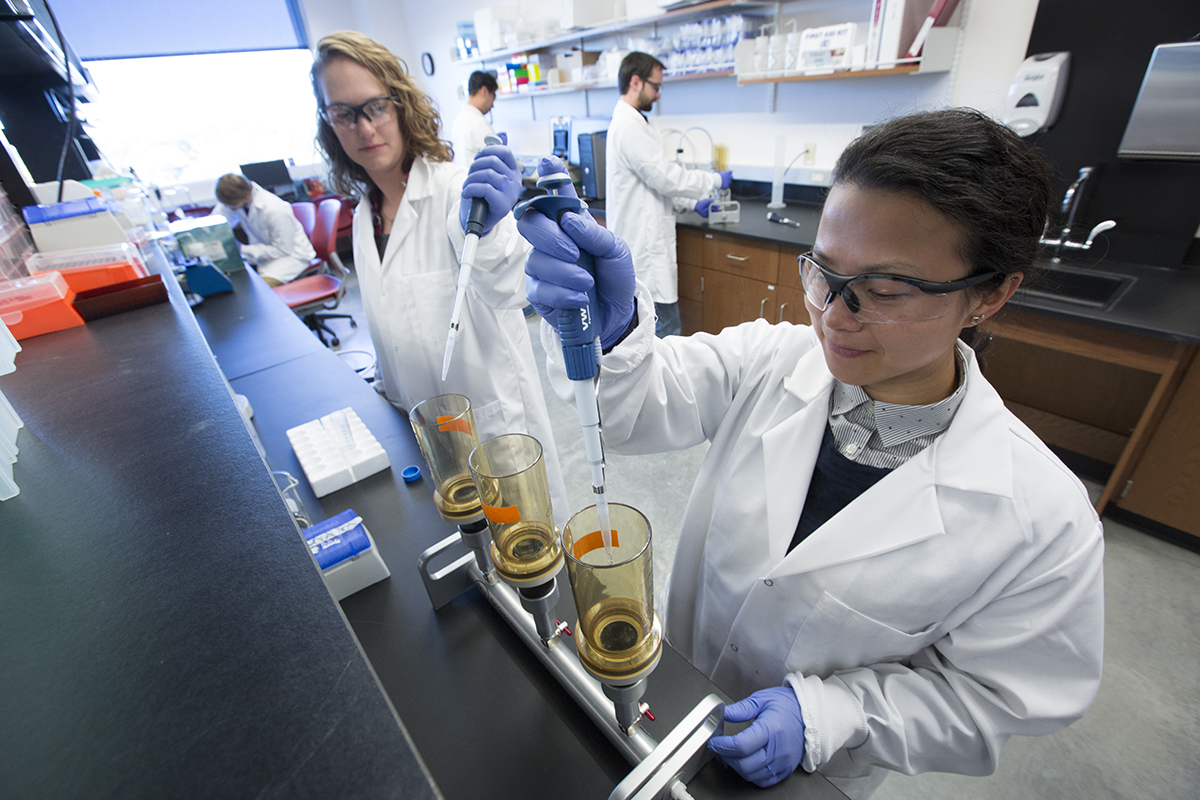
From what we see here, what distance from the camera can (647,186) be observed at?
11.3ft

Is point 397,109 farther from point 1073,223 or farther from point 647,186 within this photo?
point 1073,223

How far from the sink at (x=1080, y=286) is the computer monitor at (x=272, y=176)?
7.52 metres

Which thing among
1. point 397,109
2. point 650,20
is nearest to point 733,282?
point 650,20

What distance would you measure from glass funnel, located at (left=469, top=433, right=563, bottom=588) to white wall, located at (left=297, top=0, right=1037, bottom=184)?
0.91m

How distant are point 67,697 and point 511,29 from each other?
6.04 meters

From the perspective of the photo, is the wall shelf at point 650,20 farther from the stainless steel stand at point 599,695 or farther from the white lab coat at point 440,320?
the stainless steel stand at point 599,695

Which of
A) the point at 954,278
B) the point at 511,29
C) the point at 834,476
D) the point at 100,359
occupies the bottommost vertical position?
the point at 834,476

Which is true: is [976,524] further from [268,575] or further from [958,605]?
[268,575]

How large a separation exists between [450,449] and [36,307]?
1.27 meters

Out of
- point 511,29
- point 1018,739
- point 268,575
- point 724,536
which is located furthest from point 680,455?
point 511,29

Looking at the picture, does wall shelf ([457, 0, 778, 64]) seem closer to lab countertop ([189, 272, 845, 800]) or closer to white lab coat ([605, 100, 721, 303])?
white lab coat ([605, 100, 721, 303])

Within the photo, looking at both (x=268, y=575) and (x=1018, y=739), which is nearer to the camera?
(x=268, y=575)

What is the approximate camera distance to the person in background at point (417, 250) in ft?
5.08

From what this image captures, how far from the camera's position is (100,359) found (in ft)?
3.74
